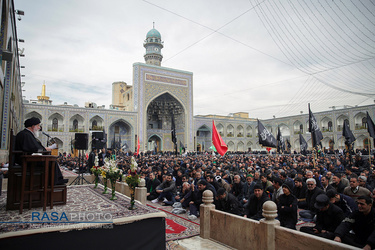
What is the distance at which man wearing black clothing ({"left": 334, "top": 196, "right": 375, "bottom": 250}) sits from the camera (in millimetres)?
2682

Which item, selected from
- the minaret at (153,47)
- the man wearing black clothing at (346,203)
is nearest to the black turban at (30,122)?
the man wearing black clothing at (346,203)

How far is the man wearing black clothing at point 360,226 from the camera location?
2682 mm

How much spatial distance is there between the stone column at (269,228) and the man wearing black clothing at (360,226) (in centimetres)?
67

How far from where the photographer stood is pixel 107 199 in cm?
410

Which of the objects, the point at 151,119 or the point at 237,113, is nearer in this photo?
the point at 151,119

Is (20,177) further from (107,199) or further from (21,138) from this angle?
(107,199)

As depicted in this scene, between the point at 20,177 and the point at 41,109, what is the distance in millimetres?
21100

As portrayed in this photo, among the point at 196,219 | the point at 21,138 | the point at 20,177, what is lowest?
the point at 196,219

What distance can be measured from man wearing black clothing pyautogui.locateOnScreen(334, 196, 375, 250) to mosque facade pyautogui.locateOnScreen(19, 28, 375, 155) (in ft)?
63.5

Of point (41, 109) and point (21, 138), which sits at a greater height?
point (41, 109)

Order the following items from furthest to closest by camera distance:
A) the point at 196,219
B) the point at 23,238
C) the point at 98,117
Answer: the point at 98,117 → the point at 196,219 → the point at 23,238

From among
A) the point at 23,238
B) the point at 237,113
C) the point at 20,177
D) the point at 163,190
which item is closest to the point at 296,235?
the point at 23,238

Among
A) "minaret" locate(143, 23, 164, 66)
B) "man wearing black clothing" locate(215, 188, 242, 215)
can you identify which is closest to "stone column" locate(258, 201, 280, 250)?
"man wearing black clothing" locate(215, 188, 242, 215)

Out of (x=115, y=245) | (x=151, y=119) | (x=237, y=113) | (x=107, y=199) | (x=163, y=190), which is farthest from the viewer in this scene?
(x=237, y=113)
